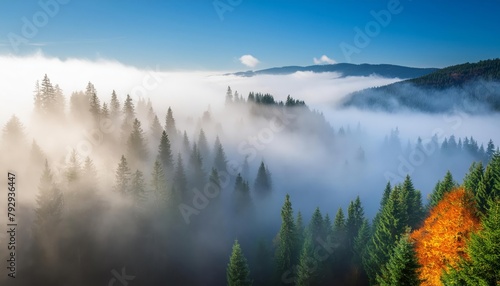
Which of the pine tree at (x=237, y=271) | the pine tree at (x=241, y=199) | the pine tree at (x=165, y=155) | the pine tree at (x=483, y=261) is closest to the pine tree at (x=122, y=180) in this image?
the pine tree at (x=165, y=155)

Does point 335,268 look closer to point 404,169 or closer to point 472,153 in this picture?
point 404,169

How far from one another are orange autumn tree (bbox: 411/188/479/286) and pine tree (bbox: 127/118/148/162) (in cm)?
5732

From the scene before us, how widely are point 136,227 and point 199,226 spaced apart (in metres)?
14.3

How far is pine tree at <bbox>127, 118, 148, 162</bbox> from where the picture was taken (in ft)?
226

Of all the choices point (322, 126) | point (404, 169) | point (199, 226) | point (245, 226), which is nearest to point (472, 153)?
point (404, 169)

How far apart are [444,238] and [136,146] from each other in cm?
6087

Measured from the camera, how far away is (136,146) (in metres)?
69.8

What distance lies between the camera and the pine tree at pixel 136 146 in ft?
226

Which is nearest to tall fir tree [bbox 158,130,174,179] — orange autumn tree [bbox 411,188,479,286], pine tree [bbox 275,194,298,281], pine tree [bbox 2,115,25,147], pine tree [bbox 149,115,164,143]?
pine tree [bbox 149,115,164,143]

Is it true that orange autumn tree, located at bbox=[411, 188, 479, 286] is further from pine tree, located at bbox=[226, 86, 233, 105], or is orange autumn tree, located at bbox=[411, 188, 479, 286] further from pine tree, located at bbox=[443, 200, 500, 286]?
pine tree, located at bbox=[226, 86, 233, 105]

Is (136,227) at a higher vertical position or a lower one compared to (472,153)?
lower

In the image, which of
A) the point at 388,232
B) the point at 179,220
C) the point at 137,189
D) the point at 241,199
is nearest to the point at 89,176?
the point at 137,189

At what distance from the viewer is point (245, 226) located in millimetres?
75000

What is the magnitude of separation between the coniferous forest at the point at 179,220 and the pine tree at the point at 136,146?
0.23m
